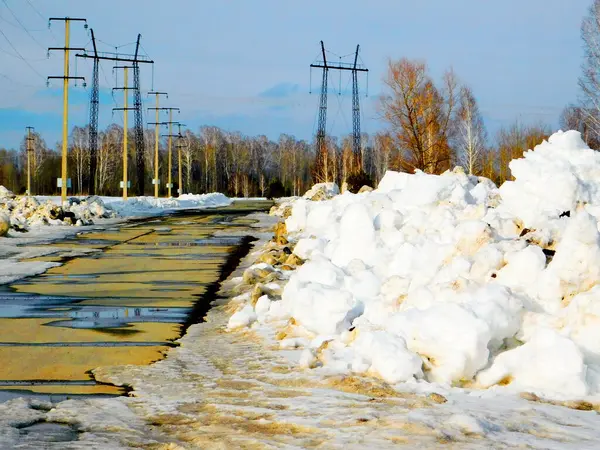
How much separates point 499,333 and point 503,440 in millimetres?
1646

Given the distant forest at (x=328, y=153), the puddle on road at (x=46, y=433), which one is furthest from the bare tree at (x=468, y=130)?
the puddle on road at (x=46, y=433)

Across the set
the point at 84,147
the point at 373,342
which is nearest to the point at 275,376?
the point at 373,342

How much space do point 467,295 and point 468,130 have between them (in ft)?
167

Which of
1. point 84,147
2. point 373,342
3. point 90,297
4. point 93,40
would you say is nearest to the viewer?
point 373,342

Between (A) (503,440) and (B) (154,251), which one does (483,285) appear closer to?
(A) (503,440)

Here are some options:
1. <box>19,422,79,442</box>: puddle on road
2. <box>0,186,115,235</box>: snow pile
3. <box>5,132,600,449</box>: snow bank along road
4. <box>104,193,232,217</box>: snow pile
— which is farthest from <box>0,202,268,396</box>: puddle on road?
<box>104,193,232,217</box>: snow pile

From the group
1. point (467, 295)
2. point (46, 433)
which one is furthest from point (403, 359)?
point (46, 433)

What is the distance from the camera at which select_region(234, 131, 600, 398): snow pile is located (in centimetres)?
565

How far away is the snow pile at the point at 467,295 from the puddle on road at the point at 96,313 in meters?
1.23

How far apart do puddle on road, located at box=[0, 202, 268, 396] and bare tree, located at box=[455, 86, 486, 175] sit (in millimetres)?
41646

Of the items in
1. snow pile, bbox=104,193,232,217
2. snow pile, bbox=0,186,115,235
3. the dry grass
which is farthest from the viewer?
snow pile, bbox=104,193,232,217

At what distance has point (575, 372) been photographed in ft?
17.6

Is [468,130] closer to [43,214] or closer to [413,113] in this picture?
[413,113]

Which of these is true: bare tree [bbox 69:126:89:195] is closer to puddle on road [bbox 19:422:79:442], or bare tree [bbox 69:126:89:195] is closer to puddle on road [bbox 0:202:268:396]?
puddle on road [bbox 0:202:268:396]
